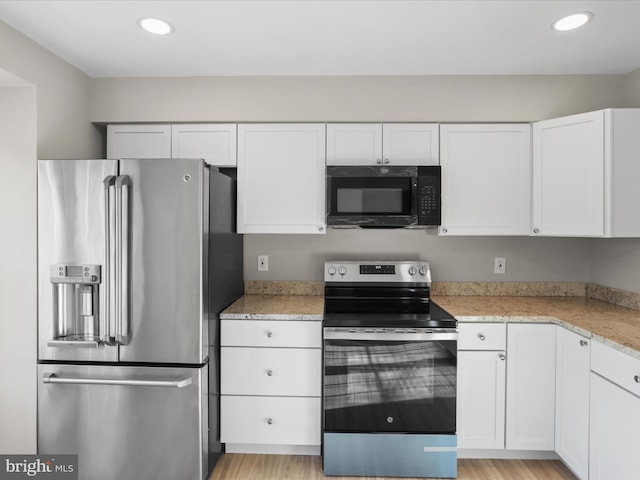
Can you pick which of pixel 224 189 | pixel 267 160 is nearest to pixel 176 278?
pixel 224 189

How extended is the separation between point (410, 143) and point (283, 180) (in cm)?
86

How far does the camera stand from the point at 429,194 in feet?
7.95

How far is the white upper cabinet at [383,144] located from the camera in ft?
8.24

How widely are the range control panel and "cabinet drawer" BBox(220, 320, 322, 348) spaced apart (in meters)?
0.47

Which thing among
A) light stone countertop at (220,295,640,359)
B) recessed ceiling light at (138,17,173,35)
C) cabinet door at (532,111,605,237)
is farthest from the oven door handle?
recessed ceiling light at (138,17,173,35)

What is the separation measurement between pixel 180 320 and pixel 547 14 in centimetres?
228

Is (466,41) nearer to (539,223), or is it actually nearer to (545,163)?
(545,163)

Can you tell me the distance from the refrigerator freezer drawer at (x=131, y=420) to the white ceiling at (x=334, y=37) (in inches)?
67.4

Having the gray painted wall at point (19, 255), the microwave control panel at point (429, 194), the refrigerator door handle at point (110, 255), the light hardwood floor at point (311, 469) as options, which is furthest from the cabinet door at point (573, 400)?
the gray painted wall at point (19, 255)

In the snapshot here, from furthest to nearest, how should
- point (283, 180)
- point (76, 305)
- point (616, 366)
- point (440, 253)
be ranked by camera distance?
point (440, 253) → point (283, 180) → point (76, 305) → point (616, 366)

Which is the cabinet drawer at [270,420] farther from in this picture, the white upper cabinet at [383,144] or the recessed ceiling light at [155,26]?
the recessed ceiling light at [155,26]

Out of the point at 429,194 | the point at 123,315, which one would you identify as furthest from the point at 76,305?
the point at 429,194

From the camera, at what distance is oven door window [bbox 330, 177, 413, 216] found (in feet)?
7.98

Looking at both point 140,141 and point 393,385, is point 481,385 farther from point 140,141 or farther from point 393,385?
point 140,141
